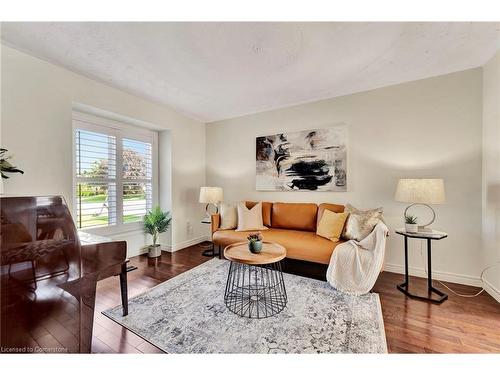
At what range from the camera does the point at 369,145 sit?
116 inches

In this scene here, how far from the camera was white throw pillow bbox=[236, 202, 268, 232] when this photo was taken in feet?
10.5

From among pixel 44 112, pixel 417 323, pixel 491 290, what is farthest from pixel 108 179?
pixel 491 290

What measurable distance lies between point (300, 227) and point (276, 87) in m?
2.03

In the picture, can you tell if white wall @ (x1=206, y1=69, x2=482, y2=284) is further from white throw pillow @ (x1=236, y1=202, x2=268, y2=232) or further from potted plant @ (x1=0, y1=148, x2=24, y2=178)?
potted plant @ (x1=0, y1=148, x2=24, y2=178)

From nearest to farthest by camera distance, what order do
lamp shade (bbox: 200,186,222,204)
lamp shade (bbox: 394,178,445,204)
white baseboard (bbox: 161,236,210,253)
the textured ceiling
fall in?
the textured ceiling → lamp shade (bbox: 394,178,445,204) → lamp shade (bbox: 200,186,222,204) → white baseboard (bbox: 161,236,210,253)

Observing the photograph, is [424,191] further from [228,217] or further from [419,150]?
[228,217]

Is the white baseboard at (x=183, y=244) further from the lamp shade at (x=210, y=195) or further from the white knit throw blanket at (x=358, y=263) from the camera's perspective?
the white knit throw blanket at (x=358, y=263)

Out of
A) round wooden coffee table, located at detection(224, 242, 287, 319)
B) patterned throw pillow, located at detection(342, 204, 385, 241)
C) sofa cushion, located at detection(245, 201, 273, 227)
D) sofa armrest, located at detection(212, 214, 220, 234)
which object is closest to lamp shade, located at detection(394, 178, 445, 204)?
patterned throw pillow, located at detection(342, 204, 385, 241)

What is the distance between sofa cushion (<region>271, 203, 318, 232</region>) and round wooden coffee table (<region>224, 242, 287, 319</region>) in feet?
2.94

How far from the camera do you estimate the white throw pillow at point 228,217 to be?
331cm
